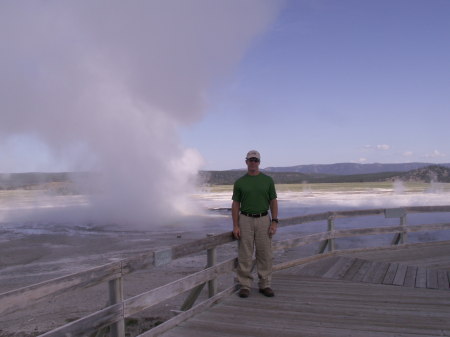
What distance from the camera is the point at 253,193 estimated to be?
5996 mm

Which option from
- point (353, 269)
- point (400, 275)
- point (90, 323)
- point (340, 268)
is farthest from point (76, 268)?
point (90, 323)

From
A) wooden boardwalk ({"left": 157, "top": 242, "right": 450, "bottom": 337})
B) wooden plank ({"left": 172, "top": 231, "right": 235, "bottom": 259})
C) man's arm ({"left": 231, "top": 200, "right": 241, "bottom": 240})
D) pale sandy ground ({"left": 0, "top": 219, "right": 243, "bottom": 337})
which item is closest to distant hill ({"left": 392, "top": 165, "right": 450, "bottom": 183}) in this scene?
pale sandy ground ({"left": 0, "top": 219, "right": 243, "bottom": 337})

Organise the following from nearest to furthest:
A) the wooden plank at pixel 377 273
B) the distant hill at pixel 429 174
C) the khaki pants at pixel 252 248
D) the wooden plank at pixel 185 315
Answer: the wooden plank at pixel 185 315 → the khaki pants at pixel 252 248 → the wooden plank at pixel 377 273 → the distant hill at pixel 429 174

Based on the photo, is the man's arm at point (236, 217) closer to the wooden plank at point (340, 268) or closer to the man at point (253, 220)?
the man at point (253, 220)

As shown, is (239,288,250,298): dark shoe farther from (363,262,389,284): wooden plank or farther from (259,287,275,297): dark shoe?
(363,262,389,284): wooden plank

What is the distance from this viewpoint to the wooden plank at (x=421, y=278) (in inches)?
267

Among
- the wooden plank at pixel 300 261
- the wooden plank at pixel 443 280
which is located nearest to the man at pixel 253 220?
the wooden plank at pixel 300 261

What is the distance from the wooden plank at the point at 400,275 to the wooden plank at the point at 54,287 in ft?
15.4

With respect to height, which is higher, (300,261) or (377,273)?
(300,261)

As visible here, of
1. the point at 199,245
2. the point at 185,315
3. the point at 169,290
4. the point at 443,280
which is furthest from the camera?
the point at 443,280

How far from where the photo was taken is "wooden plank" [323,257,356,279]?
7.46 meters

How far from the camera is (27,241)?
21.3 m

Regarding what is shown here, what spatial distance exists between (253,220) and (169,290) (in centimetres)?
169

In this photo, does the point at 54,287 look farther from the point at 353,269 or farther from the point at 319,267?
the point at 353,269
